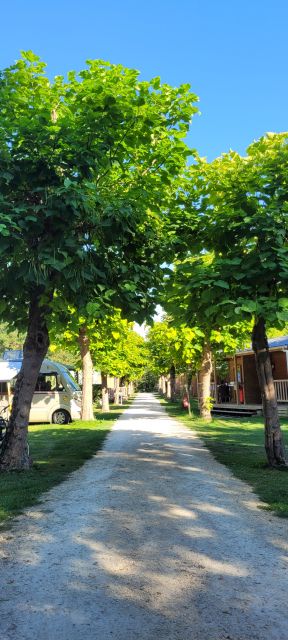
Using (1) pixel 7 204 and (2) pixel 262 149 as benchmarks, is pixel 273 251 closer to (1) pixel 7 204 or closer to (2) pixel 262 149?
(2) pixel 262 149

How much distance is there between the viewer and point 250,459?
10328 mm

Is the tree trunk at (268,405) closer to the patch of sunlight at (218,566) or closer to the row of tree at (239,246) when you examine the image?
the row of tree at (239,246)

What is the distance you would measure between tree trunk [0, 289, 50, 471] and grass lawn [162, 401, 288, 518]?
3884mm

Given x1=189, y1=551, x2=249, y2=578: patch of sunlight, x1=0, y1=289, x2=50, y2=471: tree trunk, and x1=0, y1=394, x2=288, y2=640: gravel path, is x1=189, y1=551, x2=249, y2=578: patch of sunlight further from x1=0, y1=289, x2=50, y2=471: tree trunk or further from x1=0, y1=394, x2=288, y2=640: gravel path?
x1=0, y1=289, x2=50, y2=471: tree trunk

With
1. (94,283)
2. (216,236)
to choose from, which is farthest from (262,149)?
(94,283)

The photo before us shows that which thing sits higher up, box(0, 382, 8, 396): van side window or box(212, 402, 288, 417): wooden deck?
box(0, 382, 8, 396): van side window

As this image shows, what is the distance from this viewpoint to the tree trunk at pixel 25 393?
29.7ft

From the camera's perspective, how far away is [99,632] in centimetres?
306

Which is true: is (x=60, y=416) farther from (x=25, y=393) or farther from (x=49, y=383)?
(x=25, y=393)

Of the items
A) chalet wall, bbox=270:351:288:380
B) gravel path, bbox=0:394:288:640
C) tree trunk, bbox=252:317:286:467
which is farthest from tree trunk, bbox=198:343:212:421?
gravel path, bbox=0:394:288:640

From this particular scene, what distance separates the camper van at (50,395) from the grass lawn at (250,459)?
6.36 meters

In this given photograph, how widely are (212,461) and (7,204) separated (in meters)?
6.51

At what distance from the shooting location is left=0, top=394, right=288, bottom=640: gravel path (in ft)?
10.4

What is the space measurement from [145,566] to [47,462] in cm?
646
